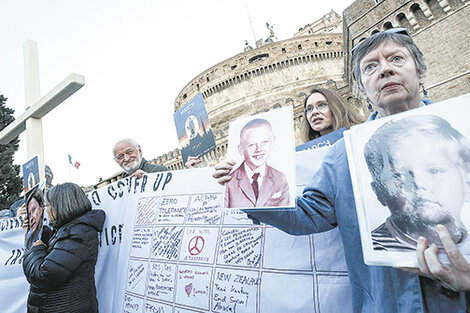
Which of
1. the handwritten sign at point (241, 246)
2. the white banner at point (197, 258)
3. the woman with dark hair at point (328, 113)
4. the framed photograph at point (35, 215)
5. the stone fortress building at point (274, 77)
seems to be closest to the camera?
the white banner at point (197, 258)

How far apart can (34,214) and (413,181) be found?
2.74m

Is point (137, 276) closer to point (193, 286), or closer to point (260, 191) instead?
point (193, 286)

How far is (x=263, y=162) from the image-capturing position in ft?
3.94

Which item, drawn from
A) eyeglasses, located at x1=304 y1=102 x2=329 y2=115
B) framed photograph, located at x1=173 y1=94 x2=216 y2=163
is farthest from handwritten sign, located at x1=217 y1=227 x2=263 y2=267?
framed photograph, located at x1=173 y1=94 x2=216 y2=163

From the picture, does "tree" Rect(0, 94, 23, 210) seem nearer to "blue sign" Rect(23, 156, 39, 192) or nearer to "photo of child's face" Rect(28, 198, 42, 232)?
"blue sign" Rect(23, 156, 39, 192)

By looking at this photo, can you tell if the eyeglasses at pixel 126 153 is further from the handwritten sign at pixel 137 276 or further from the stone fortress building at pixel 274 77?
the stone fortress building at pixel 274 77

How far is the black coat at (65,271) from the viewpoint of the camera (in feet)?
5.90

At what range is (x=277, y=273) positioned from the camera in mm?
1550

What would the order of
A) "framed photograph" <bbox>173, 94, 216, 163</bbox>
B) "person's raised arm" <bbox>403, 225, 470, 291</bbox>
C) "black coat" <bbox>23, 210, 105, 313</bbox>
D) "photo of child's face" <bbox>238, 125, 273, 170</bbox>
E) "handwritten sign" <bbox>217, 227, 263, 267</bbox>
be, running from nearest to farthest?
"person's raised arm" <bbox>403, 225, 470, 291</bbox>, "photo of child's face" <bbox>238, 125, 273, 170</bbox>, "handwritten sign" <bbox>217, 227, 263, 267</bbox>, "black coat" <bbox>23, 210, 105, 313</bbox>, "framed photograph" <bbox>173, 94, 216, 163</bbox>

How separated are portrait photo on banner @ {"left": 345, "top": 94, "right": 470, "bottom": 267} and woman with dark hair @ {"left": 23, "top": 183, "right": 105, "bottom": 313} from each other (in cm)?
188

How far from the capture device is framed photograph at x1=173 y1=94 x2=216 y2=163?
290cm

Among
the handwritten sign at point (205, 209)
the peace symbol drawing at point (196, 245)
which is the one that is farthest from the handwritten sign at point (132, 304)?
the handwritten sign at point (205, 209)

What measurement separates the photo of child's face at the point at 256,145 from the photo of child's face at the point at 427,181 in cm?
50

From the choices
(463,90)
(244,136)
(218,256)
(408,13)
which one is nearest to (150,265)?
(218,256)
